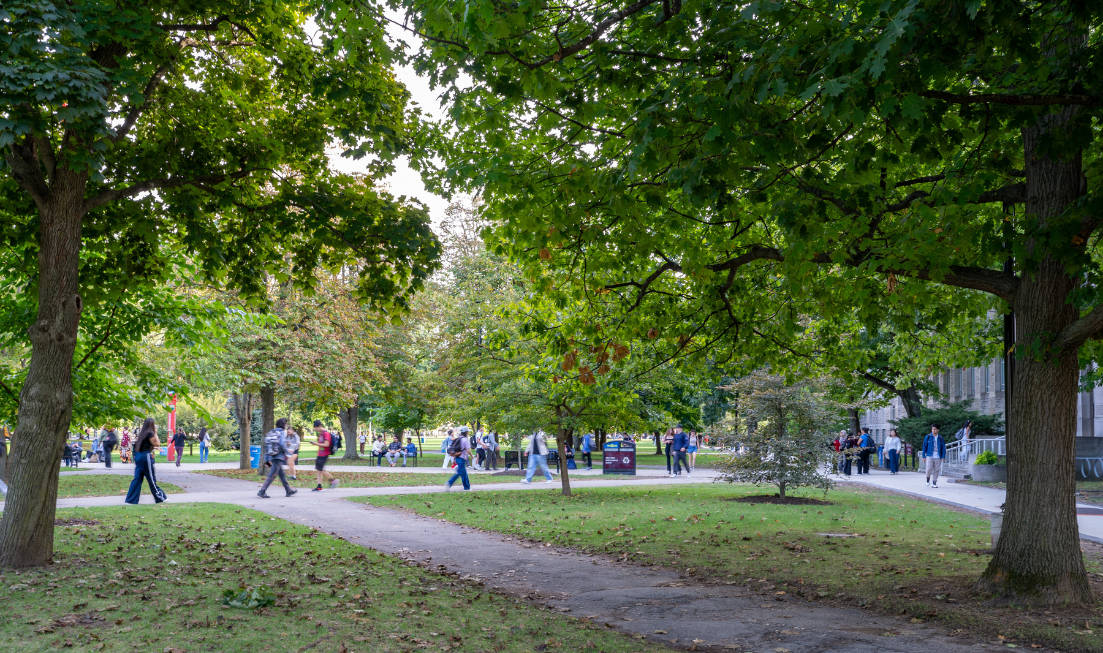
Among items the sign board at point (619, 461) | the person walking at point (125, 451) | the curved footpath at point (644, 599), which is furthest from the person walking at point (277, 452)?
the person walking at point (125, 451)

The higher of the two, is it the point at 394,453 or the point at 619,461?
the point at 619,461

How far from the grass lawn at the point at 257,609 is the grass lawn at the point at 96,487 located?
31.9 feet

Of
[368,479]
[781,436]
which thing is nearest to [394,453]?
[368,479]

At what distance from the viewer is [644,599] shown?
8.36m

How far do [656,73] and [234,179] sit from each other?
5.54m

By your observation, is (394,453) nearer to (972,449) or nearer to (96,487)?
(96,487)

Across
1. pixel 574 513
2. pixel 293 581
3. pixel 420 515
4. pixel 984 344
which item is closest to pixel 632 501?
pixel 574 513

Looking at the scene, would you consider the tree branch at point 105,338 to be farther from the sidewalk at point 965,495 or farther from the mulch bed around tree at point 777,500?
the sidewalk at point 965,495

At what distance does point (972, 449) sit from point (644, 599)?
87.1 ft

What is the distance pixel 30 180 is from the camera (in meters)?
8.94

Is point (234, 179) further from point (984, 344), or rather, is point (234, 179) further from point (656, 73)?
point (984, 344)

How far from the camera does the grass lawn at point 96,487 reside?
2003cm

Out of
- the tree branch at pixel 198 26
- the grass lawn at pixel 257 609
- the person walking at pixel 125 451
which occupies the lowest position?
the person walking at pixel 125 451

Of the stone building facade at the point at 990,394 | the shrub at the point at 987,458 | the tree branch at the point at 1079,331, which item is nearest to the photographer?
the tree branch at the point at 1079,331
